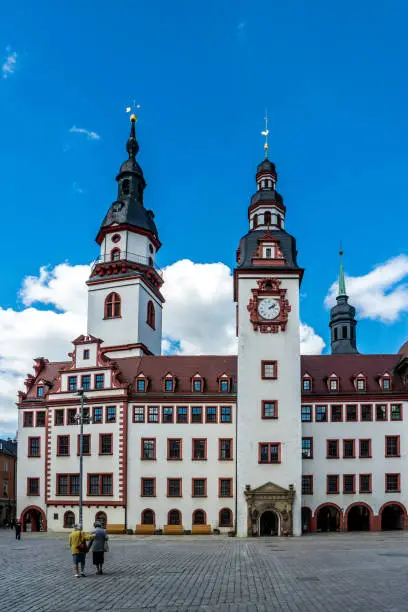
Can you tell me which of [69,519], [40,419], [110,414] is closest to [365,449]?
[110,414]

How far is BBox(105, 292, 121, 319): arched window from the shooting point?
75875mm

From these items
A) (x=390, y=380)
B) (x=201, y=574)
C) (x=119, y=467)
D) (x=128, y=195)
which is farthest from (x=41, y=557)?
(x=128, y=195)

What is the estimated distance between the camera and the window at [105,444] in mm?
61750

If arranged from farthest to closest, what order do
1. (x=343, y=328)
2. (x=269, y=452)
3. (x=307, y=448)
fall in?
1. (x=343, y=328)
2. (x=307, y=448)
3. (x=269, y=452)

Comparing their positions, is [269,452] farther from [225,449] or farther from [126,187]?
[126,187]

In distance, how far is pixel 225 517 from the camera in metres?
59.9

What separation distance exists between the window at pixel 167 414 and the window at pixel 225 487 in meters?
7.04

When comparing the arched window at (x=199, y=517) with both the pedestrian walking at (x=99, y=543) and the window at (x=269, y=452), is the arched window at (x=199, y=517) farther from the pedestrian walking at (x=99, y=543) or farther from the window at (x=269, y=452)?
the pedestrian walking at (x=99, y=543)

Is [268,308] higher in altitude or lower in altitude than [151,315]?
lower

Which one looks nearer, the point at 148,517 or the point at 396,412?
the point at 148,517

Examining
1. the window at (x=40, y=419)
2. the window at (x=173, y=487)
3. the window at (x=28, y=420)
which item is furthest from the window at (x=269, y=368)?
the window at (x=28, y=420)

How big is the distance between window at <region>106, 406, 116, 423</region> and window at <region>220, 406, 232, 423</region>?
9.80 metres

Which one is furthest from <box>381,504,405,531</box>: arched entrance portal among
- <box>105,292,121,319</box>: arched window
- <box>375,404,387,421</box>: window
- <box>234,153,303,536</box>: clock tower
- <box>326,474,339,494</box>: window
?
<box>105,292,121,319</box>: arched window

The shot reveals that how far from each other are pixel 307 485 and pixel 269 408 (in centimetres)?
871
